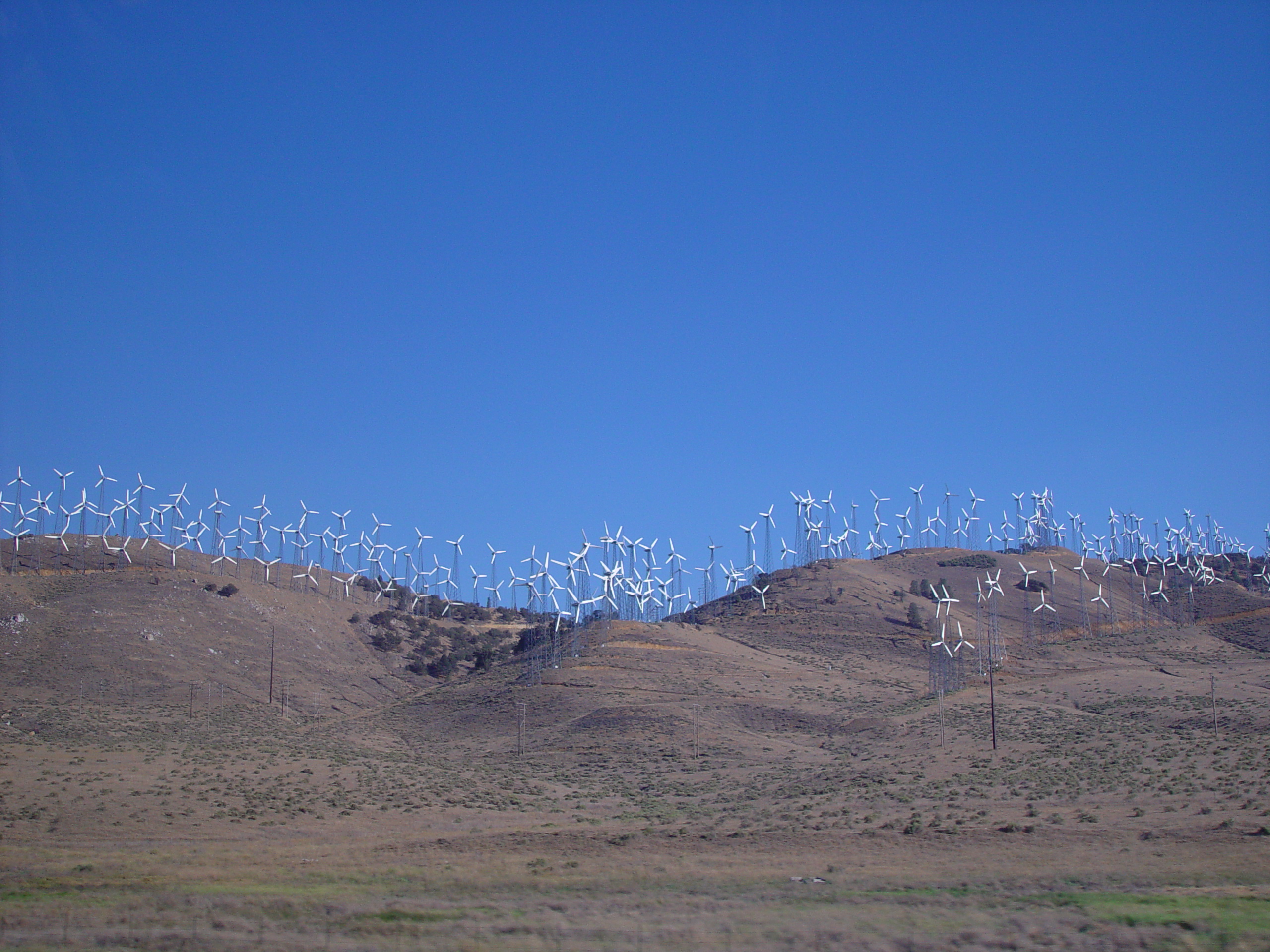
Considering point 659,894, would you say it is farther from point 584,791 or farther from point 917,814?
point 584,791

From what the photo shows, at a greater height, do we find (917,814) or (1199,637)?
(1199,637)

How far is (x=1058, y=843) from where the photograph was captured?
115 ft

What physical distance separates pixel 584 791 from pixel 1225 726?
3789 centimetres

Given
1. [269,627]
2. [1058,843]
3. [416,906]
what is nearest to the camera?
[416,906]

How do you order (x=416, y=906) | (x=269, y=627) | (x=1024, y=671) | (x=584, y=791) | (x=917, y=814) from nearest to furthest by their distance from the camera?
(x=416, y=906) < (x=917, y=814) < (x=584, y=791) < (x=1024, y=671) < (x=269, y=627)

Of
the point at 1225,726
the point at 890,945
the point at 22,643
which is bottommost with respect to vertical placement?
the point at 890,945

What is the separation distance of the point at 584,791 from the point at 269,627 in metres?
64.6

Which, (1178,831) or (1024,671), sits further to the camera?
(1024,671)

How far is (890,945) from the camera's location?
74.4 feet

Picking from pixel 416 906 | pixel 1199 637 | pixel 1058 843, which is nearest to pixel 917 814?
pixel 1058 843

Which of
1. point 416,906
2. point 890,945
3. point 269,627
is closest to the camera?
point 890,945

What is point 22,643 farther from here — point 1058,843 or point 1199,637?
point 1199,637

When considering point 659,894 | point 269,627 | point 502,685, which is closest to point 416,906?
point 659,894

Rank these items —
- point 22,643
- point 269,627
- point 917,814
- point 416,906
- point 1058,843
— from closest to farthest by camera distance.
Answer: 1. point 416,906
2. point 1058,843
3. point 917,814
4. point 22,643
5. point 269,627
